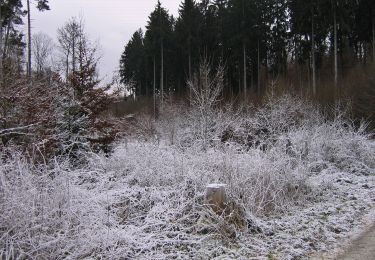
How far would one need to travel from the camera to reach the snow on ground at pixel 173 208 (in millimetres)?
4789

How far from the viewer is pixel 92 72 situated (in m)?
11.4

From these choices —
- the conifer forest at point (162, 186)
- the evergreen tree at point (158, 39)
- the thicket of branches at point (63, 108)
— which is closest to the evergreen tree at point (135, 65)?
the evergreen tree at point (158, 39)

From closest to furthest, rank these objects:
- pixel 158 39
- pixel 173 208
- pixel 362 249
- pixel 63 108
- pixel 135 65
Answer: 1. pixel 362 249
2. pixel 173 208
3. pixel 63 108
4. pixel 158 39
5. pixel 135 65

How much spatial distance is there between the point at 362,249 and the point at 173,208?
3046 mm

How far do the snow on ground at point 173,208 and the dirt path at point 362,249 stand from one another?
10.9 inches

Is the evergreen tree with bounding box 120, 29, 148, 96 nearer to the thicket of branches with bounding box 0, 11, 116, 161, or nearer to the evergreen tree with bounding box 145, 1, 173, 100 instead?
the evergreen tree with bounding box 145, 1, 173, 100

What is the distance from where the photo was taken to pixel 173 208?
20.9ft

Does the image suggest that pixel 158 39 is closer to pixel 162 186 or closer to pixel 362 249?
pixel 162 186

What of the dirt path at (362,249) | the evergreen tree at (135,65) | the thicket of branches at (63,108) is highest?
the evergreen tree at (135,65)

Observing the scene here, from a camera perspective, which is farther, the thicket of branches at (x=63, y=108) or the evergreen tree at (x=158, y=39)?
the evergreen tree at (x=158, y=39)

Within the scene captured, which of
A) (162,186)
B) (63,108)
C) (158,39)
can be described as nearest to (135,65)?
(158,39)

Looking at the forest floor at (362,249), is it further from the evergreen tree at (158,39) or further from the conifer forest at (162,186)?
the evergreen tree at (158,39)

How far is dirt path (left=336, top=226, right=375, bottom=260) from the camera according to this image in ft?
17.4

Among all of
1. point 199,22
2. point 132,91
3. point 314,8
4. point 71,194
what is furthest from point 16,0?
point 132,91
